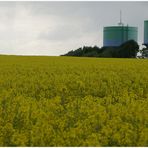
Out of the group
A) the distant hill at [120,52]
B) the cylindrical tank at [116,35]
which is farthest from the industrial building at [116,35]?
the distant hill at [120,52]

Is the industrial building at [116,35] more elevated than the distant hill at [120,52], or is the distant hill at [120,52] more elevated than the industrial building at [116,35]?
the industrial building at [116,35]

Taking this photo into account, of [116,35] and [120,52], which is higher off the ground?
[116,35]

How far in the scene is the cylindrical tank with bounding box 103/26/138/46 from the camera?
9225 centimetres

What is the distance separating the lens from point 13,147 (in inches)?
239

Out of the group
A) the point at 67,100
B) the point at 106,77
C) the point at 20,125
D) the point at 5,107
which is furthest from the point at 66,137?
the point at 106,77

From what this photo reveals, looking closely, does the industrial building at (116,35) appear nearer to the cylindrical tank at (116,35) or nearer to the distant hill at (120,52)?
the cylindrical tank at (116,35)

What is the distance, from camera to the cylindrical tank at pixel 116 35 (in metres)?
92.2

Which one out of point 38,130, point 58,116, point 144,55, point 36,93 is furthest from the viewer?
point 144,55

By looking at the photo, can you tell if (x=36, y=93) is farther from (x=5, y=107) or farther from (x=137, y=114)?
(x=137, y=114)

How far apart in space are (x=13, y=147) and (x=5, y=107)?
2.47 metres

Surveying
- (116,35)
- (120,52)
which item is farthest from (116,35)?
(120,52)

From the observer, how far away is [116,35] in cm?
9431

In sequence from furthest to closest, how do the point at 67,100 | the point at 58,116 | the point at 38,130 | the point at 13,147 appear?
the point at 67,100 → the point at 58,116 → the point at 38,130 → the point at 13,147

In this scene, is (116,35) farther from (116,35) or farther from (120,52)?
(120,52)
